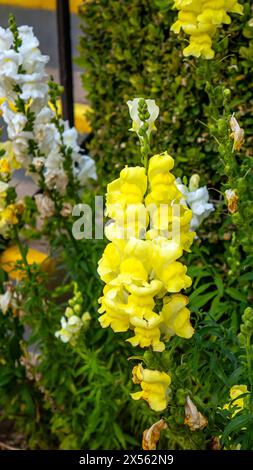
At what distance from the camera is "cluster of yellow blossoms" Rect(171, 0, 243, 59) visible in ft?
7.60

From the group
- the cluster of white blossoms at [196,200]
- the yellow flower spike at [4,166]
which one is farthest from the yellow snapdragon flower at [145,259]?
the yellow flower spike at [4,166]

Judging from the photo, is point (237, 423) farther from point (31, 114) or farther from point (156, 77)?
point (156, 77)

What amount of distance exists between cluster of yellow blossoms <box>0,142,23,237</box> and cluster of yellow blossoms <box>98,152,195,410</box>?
42.9 inches

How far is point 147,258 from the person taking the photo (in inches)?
68.7

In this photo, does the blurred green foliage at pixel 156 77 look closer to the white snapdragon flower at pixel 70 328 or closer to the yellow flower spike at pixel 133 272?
the white snapdragon flower at pixel 70 328

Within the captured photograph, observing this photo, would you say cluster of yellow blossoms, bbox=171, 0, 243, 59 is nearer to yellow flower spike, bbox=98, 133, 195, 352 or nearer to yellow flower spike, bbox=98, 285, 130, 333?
yellow flower spike, bbox=98, 133, 195, 352

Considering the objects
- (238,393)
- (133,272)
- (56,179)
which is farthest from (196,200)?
(133,272)

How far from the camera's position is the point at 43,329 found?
10.4ft

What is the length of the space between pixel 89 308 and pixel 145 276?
5.04 feet

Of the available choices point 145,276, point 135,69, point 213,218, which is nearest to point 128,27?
point 135,69

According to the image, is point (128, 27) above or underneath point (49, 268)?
above
